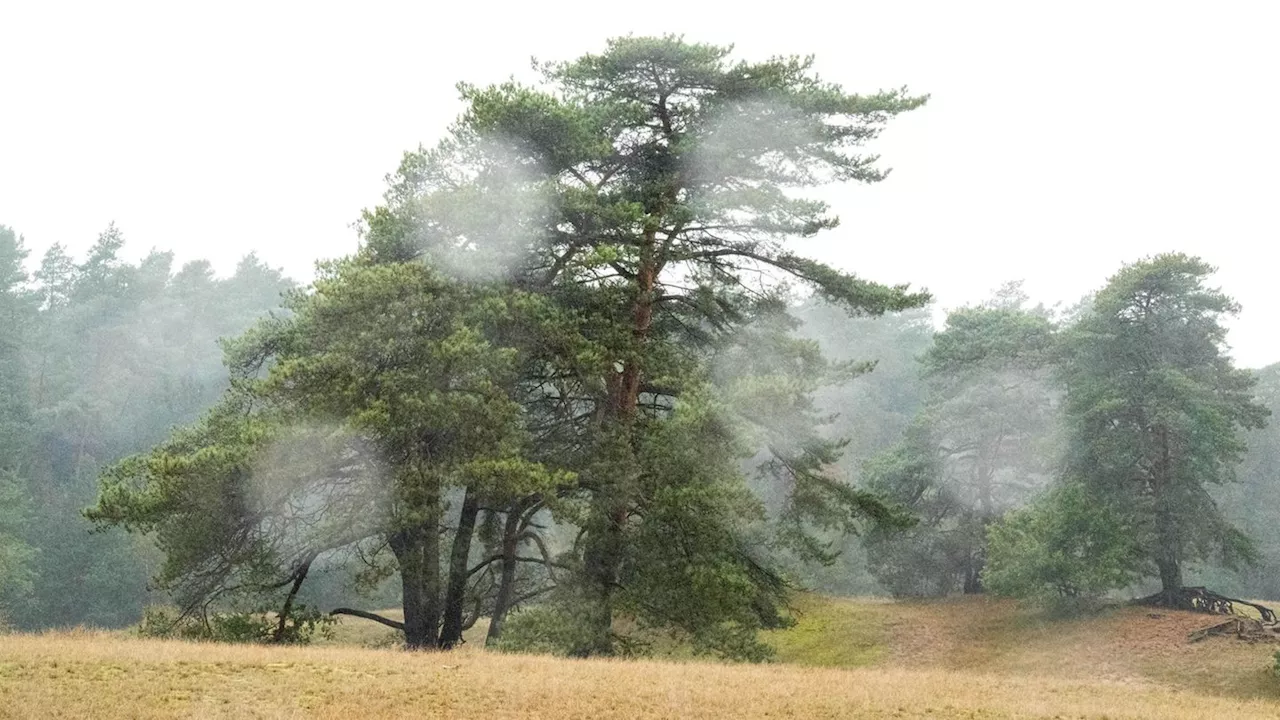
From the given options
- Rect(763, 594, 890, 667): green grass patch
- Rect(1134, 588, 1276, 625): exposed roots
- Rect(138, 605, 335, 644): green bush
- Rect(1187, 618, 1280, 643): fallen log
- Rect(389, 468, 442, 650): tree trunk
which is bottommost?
Rect(763, 594, 890, 667): green grass patch

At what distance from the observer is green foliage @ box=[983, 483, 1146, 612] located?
98.7ft

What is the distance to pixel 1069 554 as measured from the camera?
30.7 m

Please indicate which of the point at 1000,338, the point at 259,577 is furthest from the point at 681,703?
the point at 1000,338

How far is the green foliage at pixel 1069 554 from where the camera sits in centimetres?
3009

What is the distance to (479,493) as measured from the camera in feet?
59.8

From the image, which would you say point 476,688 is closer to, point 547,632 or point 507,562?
point 547,632

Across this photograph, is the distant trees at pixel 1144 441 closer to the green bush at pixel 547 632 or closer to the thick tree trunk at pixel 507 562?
the thick tree trunk at pixel 507 562

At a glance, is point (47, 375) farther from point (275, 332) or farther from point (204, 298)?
point (275, 332)

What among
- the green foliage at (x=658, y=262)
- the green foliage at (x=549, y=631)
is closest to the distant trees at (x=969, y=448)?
the green foliage at (x=658, y=262)

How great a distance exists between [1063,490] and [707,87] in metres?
18.4

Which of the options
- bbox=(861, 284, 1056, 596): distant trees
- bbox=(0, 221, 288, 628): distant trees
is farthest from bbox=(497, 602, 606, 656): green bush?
bbox=(0, 221, 288, 628): distant trees

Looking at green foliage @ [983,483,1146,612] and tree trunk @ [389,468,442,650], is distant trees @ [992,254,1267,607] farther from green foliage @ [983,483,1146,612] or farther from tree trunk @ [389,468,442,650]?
tree trunk @ [389,468,442,650]

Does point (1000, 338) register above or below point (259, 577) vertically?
above

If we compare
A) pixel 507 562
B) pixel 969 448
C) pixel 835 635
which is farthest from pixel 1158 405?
pixel 507 562
